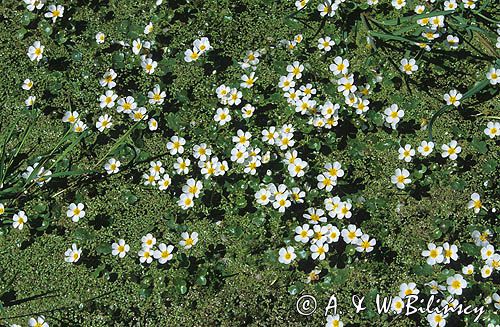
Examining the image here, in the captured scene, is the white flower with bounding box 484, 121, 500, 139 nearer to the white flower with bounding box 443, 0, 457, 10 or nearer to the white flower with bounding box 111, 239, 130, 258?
the white flower with bounding box 443, 0, 457, 10

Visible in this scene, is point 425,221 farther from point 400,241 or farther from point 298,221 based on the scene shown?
point 298,221

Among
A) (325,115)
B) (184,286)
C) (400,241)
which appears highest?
(325,115)

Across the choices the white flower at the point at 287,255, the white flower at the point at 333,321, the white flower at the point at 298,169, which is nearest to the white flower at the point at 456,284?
the white flower at the point at 333,321

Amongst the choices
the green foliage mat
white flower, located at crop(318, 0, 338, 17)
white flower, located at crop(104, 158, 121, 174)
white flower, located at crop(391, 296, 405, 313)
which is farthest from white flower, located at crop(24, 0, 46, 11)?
white flower, located at crop(391, 296, 405, 313)

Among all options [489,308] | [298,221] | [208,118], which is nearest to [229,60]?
[208,118]

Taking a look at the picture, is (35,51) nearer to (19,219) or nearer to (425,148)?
(19,219)

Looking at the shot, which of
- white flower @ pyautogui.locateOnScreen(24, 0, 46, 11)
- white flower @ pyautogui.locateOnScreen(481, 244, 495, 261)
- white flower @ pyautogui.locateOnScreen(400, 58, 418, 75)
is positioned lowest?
white flower @ pyautogui.locateOnScreen(481, 244, 495, 261)

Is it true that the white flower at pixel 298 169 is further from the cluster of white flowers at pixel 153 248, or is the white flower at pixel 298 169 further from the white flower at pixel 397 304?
the white flower at pixel 397 304
